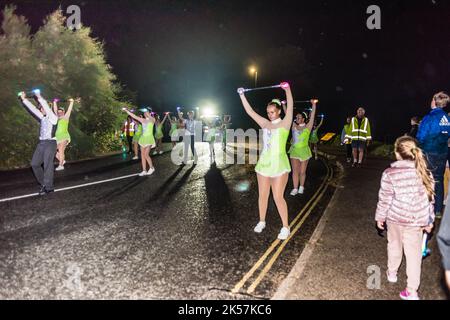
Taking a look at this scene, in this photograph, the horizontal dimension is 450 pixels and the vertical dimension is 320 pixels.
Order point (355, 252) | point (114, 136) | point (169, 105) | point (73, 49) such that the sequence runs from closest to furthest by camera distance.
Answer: point (355, 252) < point (73, 49) < point (114, 136) < point (169, 105)

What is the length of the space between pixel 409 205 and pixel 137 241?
3.40 metres

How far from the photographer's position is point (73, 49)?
1842 cm

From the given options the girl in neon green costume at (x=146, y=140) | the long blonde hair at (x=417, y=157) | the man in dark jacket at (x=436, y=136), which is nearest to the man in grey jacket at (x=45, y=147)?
the girl in neon green costume at (x=146, y=140)

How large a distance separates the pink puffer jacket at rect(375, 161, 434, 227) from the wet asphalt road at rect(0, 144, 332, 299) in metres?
1.30

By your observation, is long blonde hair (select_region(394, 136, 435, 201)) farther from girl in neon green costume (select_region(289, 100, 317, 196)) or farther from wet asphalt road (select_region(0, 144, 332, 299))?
girl in neon green costume (select_region(289, 100, 317, 196))

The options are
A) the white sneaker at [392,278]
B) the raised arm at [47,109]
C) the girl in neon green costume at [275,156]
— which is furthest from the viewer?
the raised arm at [47,109]

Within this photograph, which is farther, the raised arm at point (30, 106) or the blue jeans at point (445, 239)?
the raised arm at point (30, 106)

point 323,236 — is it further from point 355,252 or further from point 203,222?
point 203,222

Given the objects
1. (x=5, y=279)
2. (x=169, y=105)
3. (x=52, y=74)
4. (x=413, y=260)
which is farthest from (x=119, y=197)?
(x=169, y=105)

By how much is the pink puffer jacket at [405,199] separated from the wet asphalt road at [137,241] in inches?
51.4

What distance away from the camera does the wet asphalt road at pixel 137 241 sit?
351cm

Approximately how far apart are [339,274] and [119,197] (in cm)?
512

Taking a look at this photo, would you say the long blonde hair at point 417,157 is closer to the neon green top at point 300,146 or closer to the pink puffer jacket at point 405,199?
the pink puffer jacket at point 405,199

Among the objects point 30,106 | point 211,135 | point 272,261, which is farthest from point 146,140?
point 272,261
